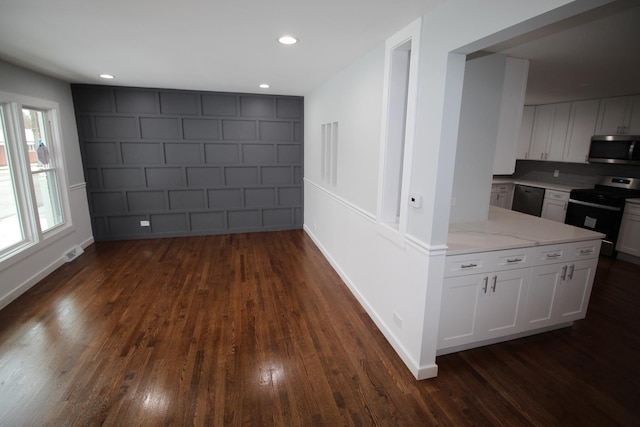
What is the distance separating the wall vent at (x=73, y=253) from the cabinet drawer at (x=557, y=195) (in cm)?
793

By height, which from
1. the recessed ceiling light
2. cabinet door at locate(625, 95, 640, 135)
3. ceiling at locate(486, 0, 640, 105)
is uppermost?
the recessed ceiling light

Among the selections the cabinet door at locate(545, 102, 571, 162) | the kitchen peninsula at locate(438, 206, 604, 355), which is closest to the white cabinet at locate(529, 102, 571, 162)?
the cabinet door at locate(545, 102, 571, 162)

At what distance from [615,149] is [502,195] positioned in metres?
1.87

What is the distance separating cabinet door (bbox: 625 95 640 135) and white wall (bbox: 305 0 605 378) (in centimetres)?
363

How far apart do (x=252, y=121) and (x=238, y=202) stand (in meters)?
1.55

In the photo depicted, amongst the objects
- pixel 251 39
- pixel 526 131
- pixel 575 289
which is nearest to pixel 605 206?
pixel 526 131

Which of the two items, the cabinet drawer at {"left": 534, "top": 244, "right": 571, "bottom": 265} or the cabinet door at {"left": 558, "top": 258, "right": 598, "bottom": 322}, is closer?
the cabinet drawer at {"left": 534, "top": 244, "right": 571, "bottom": 265}

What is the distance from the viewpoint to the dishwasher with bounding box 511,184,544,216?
567cm

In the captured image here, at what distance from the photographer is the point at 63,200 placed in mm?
4445

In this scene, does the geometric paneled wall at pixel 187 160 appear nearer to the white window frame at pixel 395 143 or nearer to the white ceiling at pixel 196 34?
the white ceiling at pixel 196 34

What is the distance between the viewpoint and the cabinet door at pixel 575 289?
104 inches

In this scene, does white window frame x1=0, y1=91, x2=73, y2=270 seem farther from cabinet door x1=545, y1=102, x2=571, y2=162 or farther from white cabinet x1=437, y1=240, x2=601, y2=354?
cabinet door x1=545, y1=102, x2=571, y2=162

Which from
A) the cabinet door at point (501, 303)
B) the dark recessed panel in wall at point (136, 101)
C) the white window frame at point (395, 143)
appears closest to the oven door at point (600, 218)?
the cabinet door at point (501, 303)

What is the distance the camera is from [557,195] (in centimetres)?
538
